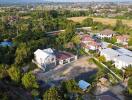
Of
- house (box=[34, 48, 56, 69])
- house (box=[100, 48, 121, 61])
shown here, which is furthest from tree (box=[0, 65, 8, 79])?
house (box=[100, 48, 121, 61])

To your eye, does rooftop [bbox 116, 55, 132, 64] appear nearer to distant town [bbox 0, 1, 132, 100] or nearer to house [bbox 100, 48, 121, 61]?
distant town [bbox 0, 1, 132, 100]

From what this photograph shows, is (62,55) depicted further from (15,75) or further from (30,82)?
(30,82)

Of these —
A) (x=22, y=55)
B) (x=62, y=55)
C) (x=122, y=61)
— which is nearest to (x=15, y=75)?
(x=22, y=55)

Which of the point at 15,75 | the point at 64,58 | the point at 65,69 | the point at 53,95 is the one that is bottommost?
the point at 65,69

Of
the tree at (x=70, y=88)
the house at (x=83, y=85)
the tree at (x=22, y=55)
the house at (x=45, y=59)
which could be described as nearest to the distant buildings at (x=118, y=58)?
the house at (x=83, y=85)

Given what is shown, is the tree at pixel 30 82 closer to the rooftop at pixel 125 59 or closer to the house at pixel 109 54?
the rooftop at pixel 125 59
